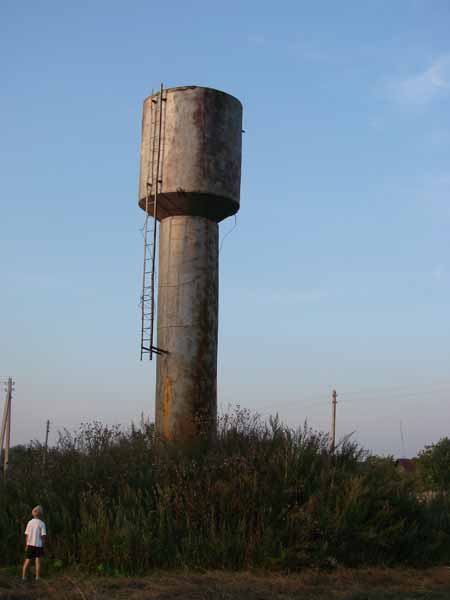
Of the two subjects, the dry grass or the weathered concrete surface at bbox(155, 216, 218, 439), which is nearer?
the dry grass

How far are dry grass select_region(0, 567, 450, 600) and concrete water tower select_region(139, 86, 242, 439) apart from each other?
6.23 m

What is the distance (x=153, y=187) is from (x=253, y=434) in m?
6.73

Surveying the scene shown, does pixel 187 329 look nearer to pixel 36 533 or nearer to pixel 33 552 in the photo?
pixel 36 533

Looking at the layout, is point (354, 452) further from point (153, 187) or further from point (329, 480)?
point (153, 187)

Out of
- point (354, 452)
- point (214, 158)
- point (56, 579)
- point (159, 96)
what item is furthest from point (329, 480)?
point (159, 96)

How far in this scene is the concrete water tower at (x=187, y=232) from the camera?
18.5 metres

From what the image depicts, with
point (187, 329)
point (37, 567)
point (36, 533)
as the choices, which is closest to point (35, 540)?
point (36, 533)

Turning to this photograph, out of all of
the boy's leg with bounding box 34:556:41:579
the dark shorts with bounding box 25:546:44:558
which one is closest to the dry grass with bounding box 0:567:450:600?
the boy's leg with bounding box 34:556:41:579

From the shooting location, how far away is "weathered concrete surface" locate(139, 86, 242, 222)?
18938 millimetres

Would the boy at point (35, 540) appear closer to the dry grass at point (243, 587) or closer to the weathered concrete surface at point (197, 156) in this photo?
the dry grass at point (243, 587)

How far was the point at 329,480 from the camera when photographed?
14547mm

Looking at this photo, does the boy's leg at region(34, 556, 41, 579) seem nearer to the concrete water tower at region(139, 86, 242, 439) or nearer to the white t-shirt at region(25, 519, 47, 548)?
the white t-shirt at region(25, 519, 47, 548)

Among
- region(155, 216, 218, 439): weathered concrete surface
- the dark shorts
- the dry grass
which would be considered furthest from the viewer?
region(155, 216, 218, 439): weathered concrete surface

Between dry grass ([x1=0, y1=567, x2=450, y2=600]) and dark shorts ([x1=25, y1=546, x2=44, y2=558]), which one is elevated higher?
dark shorts ([x1=25, y1=546, x2=44, y2=558])
